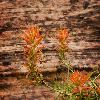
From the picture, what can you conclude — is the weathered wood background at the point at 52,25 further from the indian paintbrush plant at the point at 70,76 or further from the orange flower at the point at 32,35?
the orange flower at the point at 32,35

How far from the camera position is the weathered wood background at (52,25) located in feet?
12.9

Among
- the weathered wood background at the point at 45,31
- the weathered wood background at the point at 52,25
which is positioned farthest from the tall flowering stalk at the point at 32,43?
the weathered wood background at the point at 52,25

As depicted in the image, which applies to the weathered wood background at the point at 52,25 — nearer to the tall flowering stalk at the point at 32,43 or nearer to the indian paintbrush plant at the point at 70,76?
the indian paintbrush plant at the point at 70,76

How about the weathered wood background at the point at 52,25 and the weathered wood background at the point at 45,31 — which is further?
the weathered wood background at the point at 52,25

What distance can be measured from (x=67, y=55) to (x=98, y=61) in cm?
31

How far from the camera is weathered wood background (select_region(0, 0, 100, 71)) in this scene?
3.94 m

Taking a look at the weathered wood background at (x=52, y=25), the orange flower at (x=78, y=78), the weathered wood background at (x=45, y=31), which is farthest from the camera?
the weathered wood background at (x=52, y=25)

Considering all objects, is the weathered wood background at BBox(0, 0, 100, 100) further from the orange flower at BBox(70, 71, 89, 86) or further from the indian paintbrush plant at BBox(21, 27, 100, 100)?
the orange flower at BBox(70, 71, 89, 86)

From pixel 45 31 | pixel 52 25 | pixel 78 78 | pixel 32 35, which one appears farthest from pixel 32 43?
pixel 52 25

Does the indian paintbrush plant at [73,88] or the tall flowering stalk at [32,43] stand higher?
the tall flowering stalk at [32,43]

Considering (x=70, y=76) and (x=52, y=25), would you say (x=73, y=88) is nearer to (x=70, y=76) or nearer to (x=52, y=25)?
(x=70, y=76)

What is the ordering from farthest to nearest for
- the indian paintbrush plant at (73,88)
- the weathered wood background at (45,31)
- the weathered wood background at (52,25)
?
the weathered wood background at (52,25) < the weathered wood background at (45,31) < the indian paintbrush plant at (73,88)

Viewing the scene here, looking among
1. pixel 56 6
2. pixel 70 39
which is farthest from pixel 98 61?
pixel 56 6

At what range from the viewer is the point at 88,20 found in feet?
14.6
